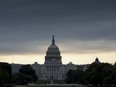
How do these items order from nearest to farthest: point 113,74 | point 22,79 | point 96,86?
point 113,74, point 96,86, point 22,79

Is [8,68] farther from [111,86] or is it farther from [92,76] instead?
[111,86]

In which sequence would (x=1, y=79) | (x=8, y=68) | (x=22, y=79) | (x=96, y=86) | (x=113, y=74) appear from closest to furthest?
(x=113, y=74)
(x=1, y=79)
(x=96, y=86)
(x=8, y=68)
(x=22, y=79)

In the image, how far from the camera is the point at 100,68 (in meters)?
142

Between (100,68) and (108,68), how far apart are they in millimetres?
10812

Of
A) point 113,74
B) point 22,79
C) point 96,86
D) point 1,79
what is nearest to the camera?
point 113,74

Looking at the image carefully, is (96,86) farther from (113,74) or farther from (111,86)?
(113,74)

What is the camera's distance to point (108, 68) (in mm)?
130750

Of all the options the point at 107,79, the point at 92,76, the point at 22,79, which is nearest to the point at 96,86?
the point at 92,76

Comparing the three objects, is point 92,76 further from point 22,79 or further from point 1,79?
point 22,79

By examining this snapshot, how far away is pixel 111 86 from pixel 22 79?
246 feet

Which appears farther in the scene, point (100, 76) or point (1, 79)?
point (100, 76)

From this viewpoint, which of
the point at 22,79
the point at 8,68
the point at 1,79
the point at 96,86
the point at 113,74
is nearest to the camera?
the point at 113,74

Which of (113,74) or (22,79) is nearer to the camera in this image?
(113,74)

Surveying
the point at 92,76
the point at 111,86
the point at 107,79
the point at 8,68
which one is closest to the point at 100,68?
the point at 92,76
